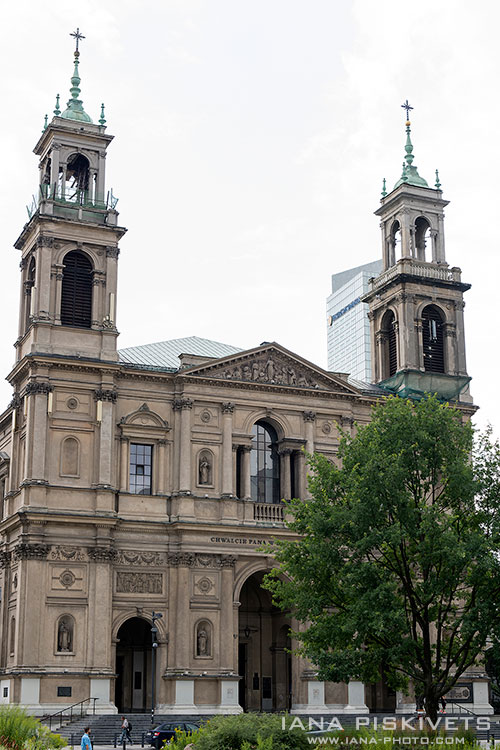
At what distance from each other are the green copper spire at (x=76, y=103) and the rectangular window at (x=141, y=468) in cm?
1790

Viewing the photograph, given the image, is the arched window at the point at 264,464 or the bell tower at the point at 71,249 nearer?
the bell tower at the point at 71,249

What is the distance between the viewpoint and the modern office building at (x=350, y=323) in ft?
513

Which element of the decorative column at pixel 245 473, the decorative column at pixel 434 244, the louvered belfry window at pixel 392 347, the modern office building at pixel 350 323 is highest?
the modern office building at pixel 350 323

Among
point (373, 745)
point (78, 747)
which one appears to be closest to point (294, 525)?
point (78, 747)

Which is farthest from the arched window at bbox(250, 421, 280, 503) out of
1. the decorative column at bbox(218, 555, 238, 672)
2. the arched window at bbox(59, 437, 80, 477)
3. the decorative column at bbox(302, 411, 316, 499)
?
the arched window at bbox(59, 437, 80, 477)

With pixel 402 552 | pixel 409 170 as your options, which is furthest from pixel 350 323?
pixel 402 552

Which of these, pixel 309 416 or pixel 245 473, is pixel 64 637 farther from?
pixel 309 416

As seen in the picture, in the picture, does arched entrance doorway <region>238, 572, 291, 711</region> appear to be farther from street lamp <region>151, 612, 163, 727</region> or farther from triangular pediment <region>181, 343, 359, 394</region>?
triangular pediment <region>181, 343, 359, 394</region>

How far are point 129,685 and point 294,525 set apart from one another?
18457 millimetres

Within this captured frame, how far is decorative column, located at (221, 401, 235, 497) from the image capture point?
166 feet

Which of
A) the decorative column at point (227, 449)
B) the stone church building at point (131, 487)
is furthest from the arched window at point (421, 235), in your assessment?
the decorative column at point (227, 449)

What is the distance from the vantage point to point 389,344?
61.4m

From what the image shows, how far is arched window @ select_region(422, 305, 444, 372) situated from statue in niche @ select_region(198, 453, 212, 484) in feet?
51.1

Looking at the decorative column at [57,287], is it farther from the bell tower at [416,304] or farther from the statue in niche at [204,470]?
the bell tower at [416,304]
